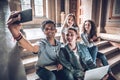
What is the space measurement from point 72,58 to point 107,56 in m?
2.04

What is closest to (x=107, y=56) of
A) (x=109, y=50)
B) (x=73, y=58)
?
(x=109, y=50)

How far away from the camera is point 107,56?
150 inches

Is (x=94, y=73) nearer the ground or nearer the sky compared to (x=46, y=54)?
nearer the ground

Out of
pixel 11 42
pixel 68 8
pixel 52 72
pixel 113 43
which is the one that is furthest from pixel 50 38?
pixel 68 8

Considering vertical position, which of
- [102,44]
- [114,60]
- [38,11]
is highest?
[38,11]

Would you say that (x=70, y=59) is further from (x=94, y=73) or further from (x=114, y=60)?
(x=114, y=60)

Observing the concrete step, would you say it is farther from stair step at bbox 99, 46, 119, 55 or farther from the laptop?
the laptop

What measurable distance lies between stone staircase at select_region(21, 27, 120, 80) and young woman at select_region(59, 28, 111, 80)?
1.78 feet

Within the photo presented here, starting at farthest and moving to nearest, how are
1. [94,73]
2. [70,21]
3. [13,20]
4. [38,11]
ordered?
1. [38,11]
2. [70,21]
3. [94,73]
4. [13,20]

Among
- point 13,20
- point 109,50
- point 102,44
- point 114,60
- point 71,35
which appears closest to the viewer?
point 13,20

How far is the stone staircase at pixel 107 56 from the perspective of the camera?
244 cm

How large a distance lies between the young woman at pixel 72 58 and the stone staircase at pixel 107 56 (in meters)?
0.54

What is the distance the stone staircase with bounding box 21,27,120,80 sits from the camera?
244 centimetres

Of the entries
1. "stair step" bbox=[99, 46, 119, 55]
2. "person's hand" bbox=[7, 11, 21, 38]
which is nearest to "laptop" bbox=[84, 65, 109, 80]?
"person's hand" bbox=[7, 11, 21, 38]
